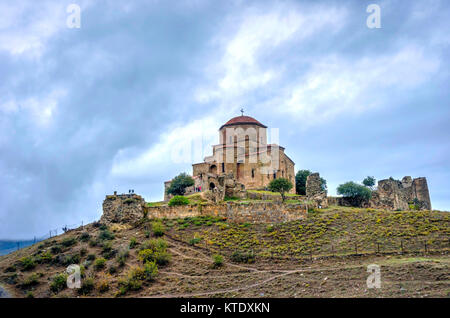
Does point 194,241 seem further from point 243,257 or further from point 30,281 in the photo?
point 30,281

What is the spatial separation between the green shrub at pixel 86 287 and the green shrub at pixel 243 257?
7.84m

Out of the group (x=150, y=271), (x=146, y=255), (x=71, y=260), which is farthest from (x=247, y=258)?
(x=71, y=260)

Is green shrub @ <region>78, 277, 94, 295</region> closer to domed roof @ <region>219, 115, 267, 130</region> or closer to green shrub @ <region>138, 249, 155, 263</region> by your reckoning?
green shrub @ <region>138, 249, 155, 263</region>

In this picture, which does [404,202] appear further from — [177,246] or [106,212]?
[106,212]

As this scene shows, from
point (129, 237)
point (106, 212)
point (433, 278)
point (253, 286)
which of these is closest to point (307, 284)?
point (253, 286)

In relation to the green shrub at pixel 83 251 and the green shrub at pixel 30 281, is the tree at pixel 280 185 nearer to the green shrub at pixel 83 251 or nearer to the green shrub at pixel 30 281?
the green shrub at pixel 83 251

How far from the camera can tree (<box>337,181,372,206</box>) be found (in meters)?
35.6

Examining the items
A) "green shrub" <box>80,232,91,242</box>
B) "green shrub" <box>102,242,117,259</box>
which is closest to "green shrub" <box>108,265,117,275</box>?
"green shrub" <box>102,242,117,259</box>

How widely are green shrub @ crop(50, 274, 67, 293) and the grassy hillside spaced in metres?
0.05

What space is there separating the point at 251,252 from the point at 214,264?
8.01 ft

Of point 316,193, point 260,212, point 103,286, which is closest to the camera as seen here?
point 103,286

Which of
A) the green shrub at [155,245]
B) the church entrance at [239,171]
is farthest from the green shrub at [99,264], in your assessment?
the church entrance at [239,171]

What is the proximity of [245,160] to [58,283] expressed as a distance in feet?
103

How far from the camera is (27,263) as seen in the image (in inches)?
862
